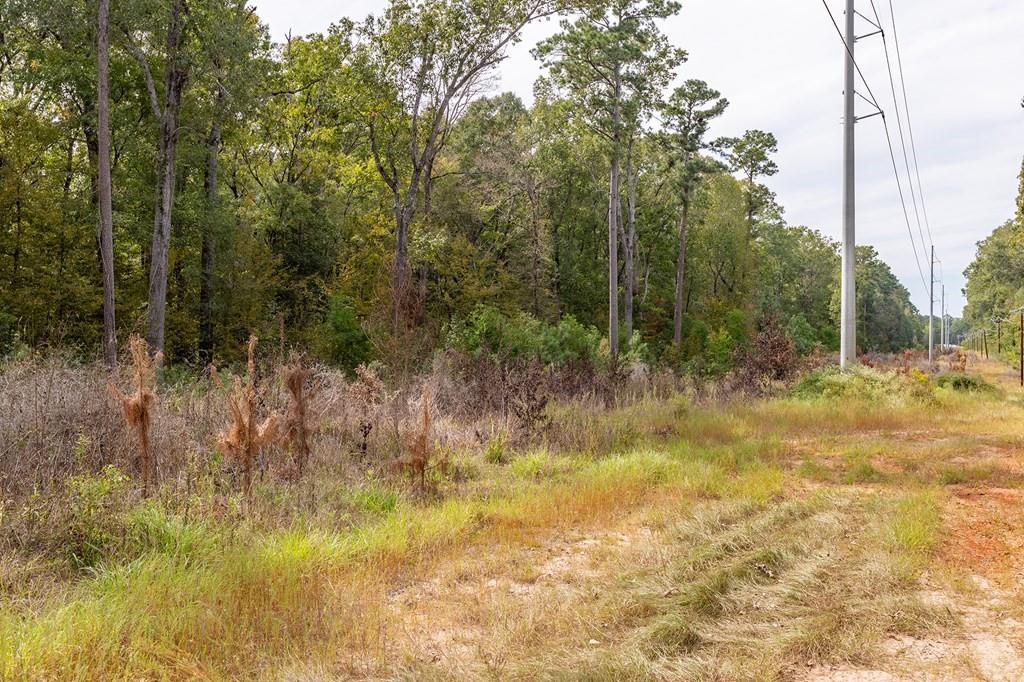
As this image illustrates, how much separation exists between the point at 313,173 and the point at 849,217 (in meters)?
19.2

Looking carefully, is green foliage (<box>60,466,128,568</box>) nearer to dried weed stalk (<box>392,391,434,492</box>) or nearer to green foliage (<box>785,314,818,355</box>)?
dried weed stalk (<box>392,391,434,492</box>)

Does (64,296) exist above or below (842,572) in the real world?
above

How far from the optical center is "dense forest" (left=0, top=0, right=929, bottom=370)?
16.7 meters

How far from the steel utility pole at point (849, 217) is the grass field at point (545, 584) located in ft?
33.3

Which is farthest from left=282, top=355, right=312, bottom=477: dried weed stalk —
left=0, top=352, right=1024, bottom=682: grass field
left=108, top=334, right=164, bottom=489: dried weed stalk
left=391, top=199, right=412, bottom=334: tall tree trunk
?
left=391, top=199, right=412, bottom=334: tall tree trunk

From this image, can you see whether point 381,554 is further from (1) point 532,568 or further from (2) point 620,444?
(2) point 620,444

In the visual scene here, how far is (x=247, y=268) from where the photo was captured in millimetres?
21641

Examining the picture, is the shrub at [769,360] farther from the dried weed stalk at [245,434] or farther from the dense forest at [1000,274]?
the dense forest at [1000,274]

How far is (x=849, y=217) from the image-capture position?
655 inches

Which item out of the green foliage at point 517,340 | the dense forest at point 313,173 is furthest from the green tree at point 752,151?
the green foliage at point 517,340

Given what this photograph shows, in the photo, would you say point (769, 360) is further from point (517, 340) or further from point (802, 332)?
point (802, 332)

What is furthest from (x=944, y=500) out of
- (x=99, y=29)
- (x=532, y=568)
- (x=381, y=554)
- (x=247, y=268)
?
(x=247, y=268)

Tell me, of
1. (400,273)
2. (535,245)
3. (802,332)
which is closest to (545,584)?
(400,273)

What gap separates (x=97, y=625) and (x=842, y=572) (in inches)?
173
